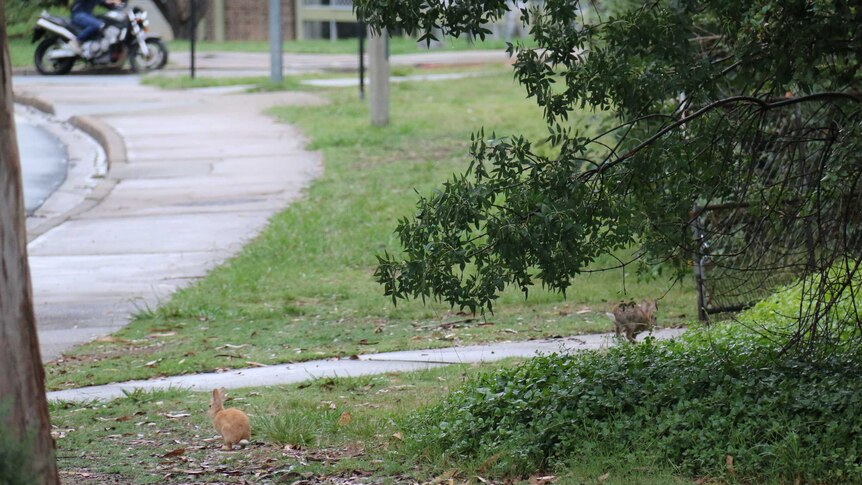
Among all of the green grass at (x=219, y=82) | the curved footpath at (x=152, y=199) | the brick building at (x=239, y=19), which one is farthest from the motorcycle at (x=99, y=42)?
the brick building at (x=239, y=19)

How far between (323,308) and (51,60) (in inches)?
781

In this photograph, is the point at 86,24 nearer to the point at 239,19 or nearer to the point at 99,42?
the point at 99,42

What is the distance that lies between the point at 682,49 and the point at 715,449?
1.97m

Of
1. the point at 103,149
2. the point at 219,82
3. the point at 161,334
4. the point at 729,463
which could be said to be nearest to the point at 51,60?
the point at 219,82

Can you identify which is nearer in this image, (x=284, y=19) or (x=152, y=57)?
(x=152, y=57)

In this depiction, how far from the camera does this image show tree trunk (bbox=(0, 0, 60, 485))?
14.3 feet

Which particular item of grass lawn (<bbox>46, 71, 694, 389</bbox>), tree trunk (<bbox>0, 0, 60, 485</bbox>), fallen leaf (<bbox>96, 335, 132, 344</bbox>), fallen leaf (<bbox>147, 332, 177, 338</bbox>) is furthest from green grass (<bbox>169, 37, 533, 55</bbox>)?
tree trunk (<bbox>0, 0, 60, 485</bbox>)

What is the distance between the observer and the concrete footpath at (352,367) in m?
7.75

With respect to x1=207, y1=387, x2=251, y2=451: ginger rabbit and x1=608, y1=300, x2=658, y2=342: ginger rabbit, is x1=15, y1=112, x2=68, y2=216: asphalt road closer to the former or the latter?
x1=608, y1=300, x2=658, y2=342: ginger rabbit

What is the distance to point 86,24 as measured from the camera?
88.4ft

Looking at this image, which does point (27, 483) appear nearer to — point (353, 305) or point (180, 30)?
point (353, 305)

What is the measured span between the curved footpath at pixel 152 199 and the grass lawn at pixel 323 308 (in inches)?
16.8

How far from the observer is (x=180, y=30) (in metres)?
41.6

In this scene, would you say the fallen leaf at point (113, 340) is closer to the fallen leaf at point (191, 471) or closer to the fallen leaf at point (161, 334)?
the fallen leaf at point (161, 334)
